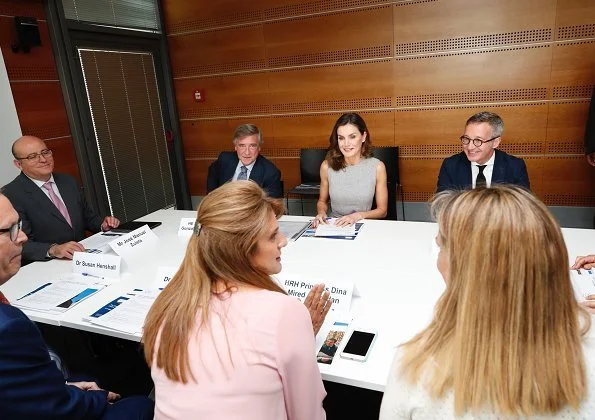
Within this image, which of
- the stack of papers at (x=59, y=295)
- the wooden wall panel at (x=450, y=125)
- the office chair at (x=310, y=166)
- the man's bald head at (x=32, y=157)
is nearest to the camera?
the stack of papers at (x=59, y=295)

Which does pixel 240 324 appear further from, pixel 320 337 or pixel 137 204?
pixel 137 204

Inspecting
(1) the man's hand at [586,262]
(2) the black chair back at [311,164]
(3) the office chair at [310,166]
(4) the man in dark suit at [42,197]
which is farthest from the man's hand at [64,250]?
(2) the black chair back at [311,164]

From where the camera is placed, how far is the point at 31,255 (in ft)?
8.31

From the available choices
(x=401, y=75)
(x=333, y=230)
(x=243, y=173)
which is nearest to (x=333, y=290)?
(x=333, y=230)

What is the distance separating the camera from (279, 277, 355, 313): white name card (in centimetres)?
167

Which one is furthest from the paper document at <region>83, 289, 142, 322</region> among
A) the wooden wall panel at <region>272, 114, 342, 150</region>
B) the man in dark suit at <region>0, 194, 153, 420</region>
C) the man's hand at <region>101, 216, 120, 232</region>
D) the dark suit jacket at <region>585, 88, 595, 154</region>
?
the dark suit jacket at <region>585, 88, 595, 154</region>

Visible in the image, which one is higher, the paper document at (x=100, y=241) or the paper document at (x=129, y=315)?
the paper document at (x=100, y=241)

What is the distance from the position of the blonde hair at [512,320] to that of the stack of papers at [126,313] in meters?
1.24

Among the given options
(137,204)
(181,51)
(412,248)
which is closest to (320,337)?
(412,248)

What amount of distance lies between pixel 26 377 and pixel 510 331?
1141 millimetres

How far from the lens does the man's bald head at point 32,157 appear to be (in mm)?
2816

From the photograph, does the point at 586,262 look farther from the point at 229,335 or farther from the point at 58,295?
the point at 58,295

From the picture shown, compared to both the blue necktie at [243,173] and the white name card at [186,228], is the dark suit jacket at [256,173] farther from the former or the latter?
the white name card at [186,228]

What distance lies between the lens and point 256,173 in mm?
3627
